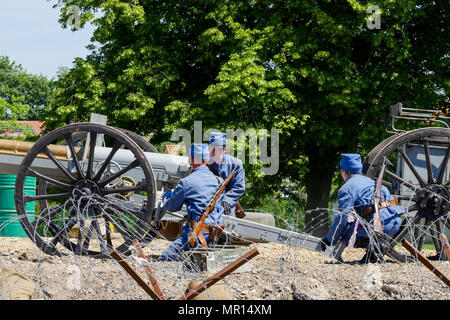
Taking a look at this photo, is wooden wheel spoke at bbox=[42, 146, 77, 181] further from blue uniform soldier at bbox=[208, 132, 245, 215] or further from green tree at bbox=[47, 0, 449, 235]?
green tree at bbox=[47, 0, 449, 235]

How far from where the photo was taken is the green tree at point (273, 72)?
1320 cm

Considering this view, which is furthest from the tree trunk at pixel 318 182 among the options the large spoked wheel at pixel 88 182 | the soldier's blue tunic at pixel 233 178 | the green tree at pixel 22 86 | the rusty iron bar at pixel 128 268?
the green tree at pixel 22 86

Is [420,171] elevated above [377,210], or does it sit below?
above

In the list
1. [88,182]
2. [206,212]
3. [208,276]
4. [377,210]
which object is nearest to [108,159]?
[88,182]

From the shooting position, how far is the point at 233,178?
6.46 metres

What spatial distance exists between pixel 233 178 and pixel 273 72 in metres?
7.24

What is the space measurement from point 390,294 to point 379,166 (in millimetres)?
2447

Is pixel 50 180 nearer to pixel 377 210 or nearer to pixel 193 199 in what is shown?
pixel 193 199

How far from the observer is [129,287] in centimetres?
476

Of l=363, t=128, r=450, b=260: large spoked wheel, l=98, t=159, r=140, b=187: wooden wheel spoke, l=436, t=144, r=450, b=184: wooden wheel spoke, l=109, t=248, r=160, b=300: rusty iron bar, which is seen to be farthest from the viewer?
l=436, t=144, r=450, b=184: wooden wheel spoke

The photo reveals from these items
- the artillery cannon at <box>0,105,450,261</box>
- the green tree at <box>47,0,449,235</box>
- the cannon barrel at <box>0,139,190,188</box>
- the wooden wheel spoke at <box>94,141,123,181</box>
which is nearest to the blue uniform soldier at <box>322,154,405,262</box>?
the artillery cannon at <box>0,105,450,261</box>

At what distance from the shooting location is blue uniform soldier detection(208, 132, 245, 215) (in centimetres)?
639
